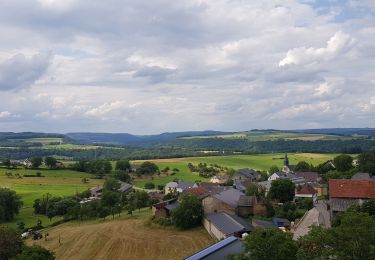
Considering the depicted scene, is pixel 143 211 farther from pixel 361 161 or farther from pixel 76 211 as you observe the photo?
pixel 361 161

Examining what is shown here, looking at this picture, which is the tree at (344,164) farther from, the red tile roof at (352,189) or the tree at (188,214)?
the tree at (188,214)

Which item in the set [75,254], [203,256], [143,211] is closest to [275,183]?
[143,211]

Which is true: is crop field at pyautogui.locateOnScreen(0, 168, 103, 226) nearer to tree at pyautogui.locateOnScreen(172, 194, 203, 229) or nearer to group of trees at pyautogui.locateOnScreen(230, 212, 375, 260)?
tree at pyautogui.locateOnScreen(172, 194, 203, 229)

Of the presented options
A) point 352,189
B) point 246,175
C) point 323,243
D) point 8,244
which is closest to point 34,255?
point 8,244

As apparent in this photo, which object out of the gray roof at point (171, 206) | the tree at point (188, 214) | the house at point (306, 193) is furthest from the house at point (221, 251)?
the house at point (306, 193)

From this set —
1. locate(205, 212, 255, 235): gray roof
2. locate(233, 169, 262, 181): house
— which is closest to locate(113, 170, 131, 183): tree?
locate(233, 169, 262, 181): house

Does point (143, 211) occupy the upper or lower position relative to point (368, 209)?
lower

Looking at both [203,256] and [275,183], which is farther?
[275,183]
